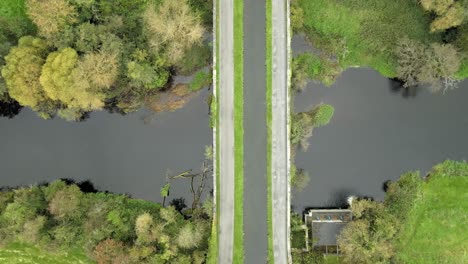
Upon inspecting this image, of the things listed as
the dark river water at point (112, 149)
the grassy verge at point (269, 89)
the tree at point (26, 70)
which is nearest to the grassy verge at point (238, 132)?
the grassy verge at point (269, 89)

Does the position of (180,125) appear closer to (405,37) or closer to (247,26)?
(247,26)

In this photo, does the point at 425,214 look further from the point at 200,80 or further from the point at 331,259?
the point at 200,80

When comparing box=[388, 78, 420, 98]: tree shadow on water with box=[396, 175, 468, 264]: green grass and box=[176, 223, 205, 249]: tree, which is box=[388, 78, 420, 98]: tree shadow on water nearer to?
box=[396, 175, 468, 264]: green grass

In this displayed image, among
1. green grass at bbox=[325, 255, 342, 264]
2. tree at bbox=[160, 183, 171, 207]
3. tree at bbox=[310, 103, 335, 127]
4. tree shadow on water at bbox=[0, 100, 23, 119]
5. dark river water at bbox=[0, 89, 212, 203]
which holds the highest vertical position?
tree shadow on water at bbox=[0, 100, 23, 119]

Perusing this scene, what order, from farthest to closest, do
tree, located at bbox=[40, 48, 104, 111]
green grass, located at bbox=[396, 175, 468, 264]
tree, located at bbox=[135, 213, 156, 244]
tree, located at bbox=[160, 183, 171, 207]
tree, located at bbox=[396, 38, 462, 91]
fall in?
tree, located at bbox=[160, 183, 171, 207]
green grass, located at bbox=[396, 175, 468, 264]
tree, located at bbox=[135, 213, 156, 244]
tree, located at bbox=[396, 38, 462, 91]
tree, located at bbox=[40, 48, 104, 111]

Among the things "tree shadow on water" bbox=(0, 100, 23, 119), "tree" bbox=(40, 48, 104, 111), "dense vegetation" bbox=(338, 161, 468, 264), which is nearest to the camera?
"tree" bbox=(40, 48, 104, 111)

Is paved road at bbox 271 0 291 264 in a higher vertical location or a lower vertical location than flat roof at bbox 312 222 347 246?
higher

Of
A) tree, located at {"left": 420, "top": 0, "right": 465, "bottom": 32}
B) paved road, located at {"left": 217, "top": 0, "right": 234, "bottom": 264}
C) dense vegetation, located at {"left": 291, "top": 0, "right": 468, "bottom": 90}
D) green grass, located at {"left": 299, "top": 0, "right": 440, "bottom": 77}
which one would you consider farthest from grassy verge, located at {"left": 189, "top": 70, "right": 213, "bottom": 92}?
tree, located at {"left": 420, "top": 0, "right": 465, "bottom": 32}

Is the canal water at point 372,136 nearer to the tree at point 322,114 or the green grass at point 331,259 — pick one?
the tree at point 322,114
